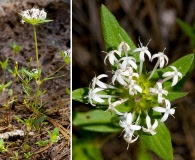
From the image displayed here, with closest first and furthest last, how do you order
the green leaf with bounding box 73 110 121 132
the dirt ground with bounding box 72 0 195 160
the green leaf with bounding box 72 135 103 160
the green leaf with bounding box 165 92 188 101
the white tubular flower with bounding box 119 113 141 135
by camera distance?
the white tubular flower with bounding box 119 113 141 135 → the green leaf with bounding box 165 92 188 101 → the green leaf with bounding box 73 110 121 132 → the green leaf with bounding box 72 135 103 160 → the dirt ground with bounding box 72 0 195 160

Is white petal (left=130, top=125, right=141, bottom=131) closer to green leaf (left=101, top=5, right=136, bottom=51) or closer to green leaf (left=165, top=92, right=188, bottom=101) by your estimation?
green leaf (left=165, top=92, right=188, bottom=101)

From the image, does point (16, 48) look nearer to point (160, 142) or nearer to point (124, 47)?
point (124, 47)

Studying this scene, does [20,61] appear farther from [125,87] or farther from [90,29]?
[90,29]

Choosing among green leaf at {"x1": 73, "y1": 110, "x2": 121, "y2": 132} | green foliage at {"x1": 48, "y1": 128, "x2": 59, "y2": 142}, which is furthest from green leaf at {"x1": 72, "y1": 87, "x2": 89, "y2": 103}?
green leaf at {"x1": 73, "y1": 110, "x2": 121, "y2": 132}

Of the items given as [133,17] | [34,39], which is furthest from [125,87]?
[133,17]

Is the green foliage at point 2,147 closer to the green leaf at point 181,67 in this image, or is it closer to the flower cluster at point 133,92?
the flower cluster at point 133,92

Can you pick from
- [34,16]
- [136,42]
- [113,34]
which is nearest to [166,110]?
[113,34]

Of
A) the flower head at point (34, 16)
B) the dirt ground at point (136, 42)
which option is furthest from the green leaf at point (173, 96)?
the dirt ground at point (136, 42)
